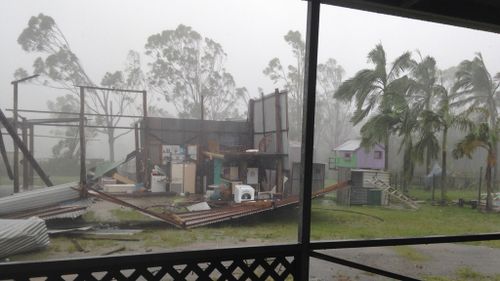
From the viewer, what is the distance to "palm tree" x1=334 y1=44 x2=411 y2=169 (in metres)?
2.93

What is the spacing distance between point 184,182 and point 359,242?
6.24 ft

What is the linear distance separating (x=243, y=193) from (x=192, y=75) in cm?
145

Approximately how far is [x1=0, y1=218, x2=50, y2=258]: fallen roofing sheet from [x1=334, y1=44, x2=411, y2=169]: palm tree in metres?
2.83

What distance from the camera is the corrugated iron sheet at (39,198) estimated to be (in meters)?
2.37

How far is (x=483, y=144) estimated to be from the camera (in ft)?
12.0

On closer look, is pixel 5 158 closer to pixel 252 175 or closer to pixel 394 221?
pixel 252 175

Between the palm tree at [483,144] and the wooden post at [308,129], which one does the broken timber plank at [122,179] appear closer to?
the wooden post at [308,129]

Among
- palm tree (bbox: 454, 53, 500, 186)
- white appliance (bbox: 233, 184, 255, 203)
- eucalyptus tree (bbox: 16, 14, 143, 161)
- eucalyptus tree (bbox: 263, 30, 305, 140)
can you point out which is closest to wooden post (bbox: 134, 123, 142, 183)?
eucalyptus tree (bbox: 16, 14, 143, 161)

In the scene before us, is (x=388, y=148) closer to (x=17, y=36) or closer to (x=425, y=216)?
(x=425, y=216)

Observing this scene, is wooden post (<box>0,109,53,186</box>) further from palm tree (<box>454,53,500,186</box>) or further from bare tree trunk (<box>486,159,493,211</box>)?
bare tree trunk (<box>486,159,493,211</box>)

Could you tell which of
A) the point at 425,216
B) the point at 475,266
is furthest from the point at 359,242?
the point at 475,266

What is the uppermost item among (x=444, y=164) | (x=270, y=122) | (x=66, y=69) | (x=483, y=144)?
(x=66, y=69)

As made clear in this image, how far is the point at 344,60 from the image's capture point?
105 inches

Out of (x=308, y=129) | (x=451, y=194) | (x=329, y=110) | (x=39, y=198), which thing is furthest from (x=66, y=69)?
(x=451, y=194)
